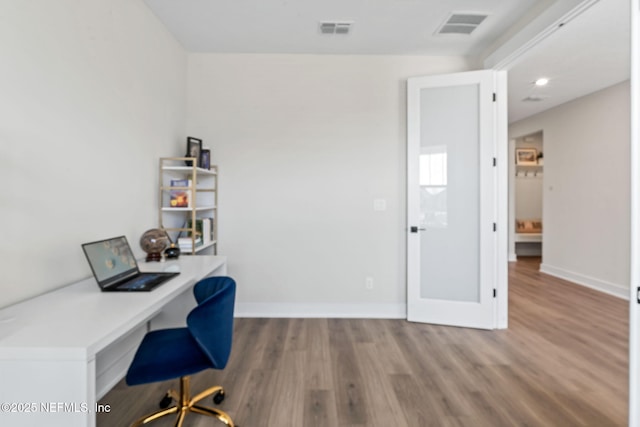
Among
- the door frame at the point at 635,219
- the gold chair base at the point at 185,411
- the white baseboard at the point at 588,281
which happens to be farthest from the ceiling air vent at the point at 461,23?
the white baseboard at the point at 588,281

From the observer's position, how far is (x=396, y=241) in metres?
3.33

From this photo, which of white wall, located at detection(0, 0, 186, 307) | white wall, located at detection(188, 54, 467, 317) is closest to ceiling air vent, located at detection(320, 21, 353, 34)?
white wall, located at detection(188, 54, 467, 317)

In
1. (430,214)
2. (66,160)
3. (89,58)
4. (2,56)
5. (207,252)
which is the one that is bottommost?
(207,252)

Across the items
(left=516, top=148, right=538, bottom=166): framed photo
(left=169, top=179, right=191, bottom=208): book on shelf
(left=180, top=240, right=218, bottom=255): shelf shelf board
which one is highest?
(left=516, top=148, right=538, bottom=166): framed photo

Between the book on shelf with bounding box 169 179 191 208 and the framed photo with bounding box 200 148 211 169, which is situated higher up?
the framed photo with bounding box 200 148 211 169

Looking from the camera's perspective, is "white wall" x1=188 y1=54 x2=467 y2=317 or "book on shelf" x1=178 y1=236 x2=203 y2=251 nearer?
"book on shelf" x1=178 y1=236 x2=203 y2=251

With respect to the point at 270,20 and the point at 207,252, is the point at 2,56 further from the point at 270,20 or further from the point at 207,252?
Result: the point at 207,252

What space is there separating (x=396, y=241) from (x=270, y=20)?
2.39 meters

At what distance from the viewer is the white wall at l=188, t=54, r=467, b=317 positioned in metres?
3.29

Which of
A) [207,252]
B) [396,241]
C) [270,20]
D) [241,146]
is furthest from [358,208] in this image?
[270,20]

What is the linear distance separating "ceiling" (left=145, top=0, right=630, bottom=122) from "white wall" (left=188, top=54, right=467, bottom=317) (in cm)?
21

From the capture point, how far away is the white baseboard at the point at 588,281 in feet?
13.0

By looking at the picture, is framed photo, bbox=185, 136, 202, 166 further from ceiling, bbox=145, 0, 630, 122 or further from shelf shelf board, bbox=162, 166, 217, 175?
ceiling, bbox=145, 0, 630, 122

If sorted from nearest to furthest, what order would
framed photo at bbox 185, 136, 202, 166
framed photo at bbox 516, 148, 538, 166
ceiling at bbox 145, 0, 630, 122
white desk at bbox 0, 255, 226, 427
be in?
white desk at bbox 0, 255, 226, 427
ceiling at bbox 145, 0, 630, 122
framed photo at bbox 185, 136, 202, 166
framed photo at bbox 516, 148, 538, 166
